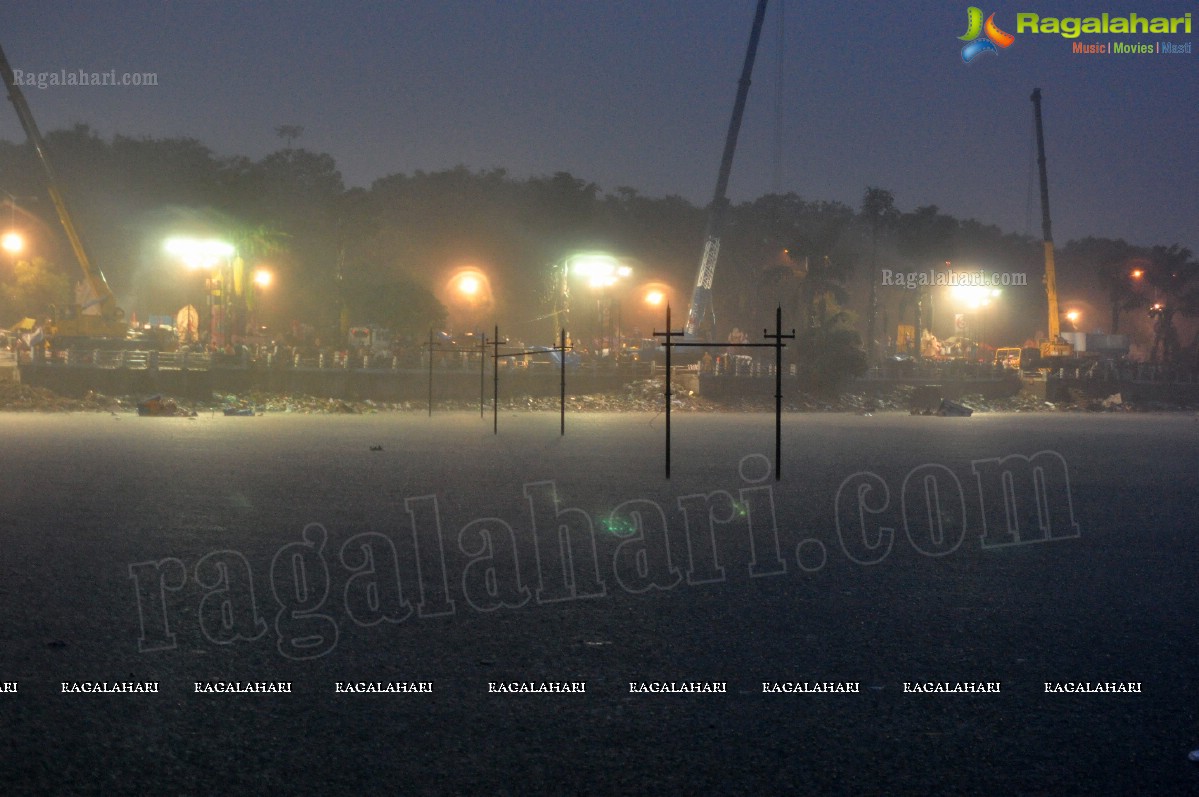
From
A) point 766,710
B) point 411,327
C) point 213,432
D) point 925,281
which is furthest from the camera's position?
point 925,281

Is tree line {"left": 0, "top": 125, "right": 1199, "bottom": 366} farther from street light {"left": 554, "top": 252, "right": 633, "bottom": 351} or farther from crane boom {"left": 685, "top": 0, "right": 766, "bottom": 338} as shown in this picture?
crane boom {"left": 685, "top": 0, "right": 766, "bottom": 338}

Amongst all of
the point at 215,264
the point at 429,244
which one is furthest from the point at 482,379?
the point at 429,244

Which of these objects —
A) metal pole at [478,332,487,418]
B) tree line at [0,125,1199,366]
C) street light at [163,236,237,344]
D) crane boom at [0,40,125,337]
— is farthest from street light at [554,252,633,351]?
crane boom at [0,40,125,337]

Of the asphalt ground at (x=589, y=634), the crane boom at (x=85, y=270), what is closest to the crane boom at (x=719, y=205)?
the crane boom at (x=85, y=270)

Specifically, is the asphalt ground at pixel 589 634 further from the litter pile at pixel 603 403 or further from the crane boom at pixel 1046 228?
the crane boom at pixel 1046 228

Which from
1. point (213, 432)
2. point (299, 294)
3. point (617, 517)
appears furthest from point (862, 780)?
point (299, 294)

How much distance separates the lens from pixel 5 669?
7.92 meters

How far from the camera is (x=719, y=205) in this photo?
82125 mm

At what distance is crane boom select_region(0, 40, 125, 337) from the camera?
59656mm

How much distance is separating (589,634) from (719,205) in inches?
2957

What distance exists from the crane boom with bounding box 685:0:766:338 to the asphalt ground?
60.1m

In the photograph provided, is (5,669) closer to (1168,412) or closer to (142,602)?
(142,602)

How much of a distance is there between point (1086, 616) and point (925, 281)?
323 feet

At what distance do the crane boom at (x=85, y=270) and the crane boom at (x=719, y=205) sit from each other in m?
38.1
